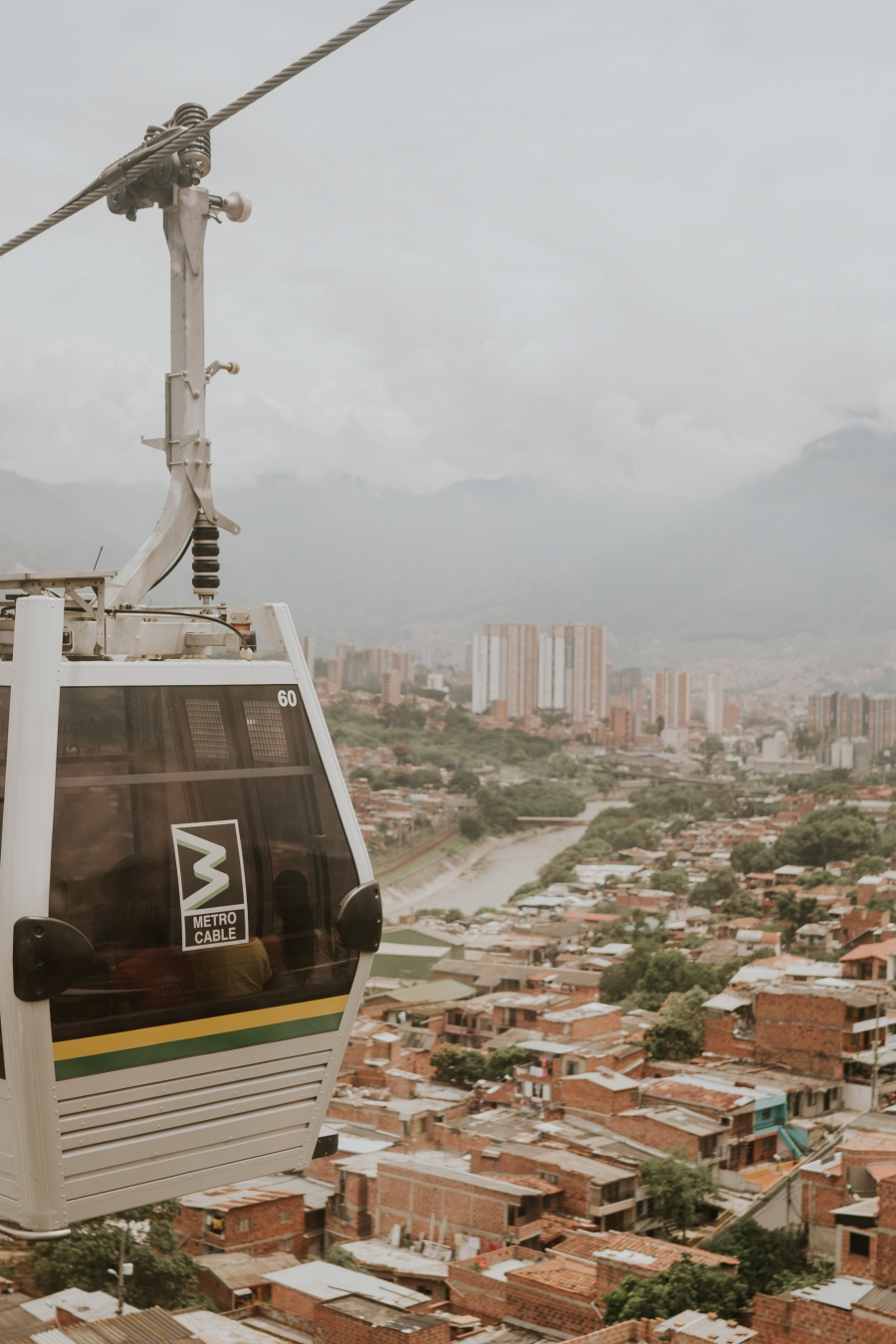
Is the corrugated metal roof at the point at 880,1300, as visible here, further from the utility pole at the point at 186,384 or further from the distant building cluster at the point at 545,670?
the distant building cluster at the point at 545,670

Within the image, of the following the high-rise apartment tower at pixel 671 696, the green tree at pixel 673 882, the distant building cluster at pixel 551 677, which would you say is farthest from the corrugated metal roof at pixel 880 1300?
the high-rise apartment tower at pixel 671 696

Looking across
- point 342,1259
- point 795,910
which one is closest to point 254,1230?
point 342,1259

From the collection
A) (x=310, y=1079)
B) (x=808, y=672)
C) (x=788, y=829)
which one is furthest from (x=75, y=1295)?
(x=808, y=672)

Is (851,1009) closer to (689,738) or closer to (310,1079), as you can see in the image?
(310,1079)

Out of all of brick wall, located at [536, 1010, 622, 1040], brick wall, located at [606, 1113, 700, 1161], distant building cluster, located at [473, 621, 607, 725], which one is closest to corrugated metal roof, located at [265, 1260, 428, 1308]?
brick wall, located at [606, 1113, 700, 1161]

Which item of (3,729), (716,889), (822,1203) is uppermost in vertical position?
(3,729)

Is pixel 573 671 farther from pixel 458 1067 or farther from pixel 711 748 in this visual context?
pixel 458 1067
